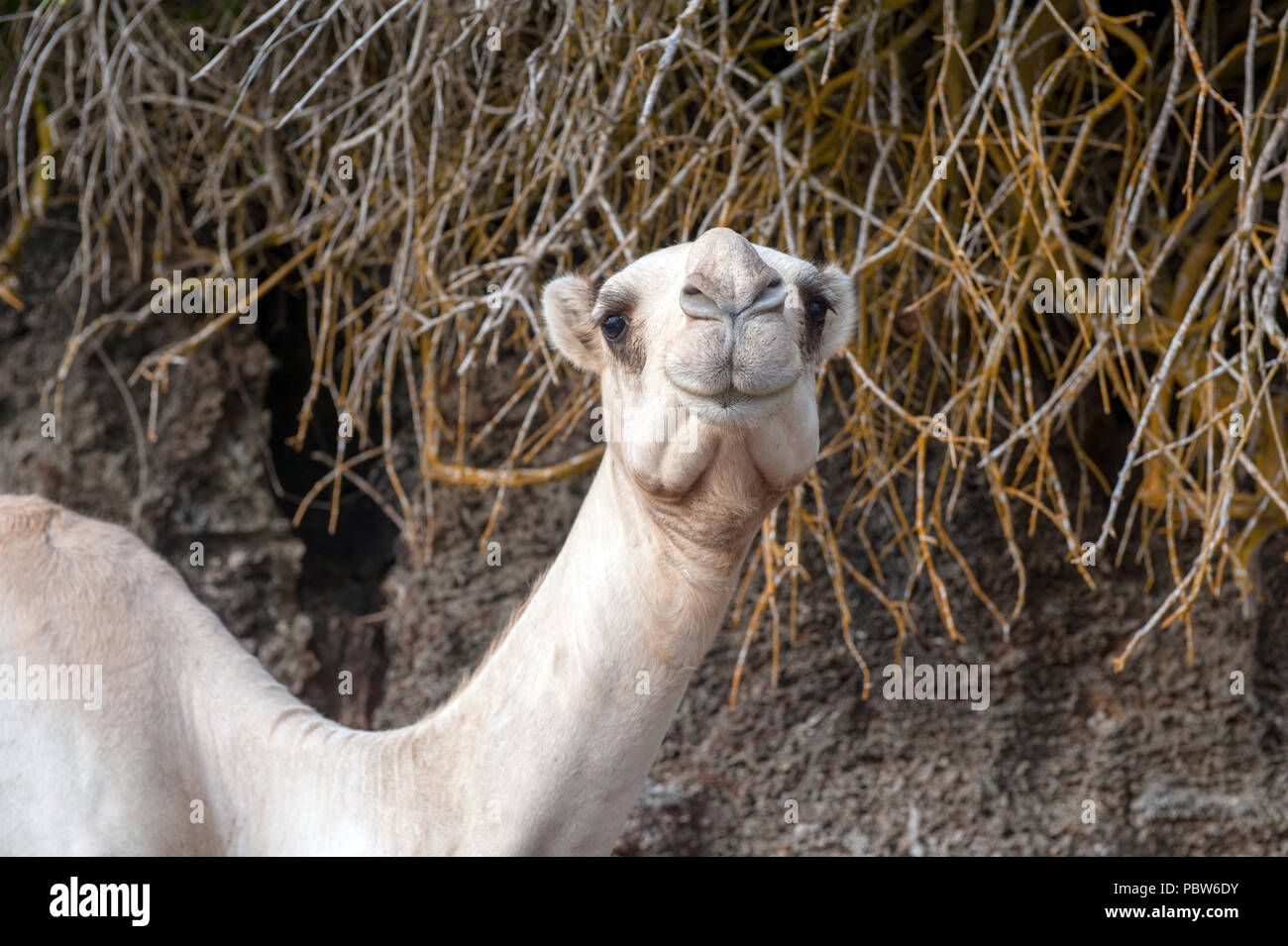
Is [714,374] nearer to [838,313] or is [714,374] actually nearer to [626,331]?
[626,331]

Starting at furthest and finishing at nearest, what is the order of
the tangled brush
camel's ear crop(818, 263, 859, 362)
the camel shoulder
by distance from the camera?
the tangled brush → the camel shoulder → camel's ear crop(818, 263, 859, 362)

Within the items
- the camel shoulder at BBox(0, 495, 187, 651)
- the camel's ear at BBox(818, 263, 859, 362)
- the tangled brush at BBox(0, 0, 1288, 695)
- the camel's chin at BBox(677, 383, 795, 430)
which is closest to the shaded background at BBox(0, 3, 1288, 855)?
the tangled brush at BBox(0, 0, 1288, 695)

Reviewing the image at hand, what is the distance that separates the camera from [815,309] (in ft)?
5.34

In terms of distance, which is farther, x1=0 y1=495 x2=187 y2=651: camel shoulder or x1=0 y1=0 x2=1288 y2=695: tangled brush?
x1=0 y1=0 x2=1288 y2=695: tangled brush

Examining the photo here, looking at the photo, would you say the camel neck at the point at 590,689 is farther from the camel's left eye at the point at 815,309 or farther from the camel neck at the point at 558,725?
the camel's left eye at the point at 815,309

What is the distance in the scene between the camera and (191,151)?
10.8ft

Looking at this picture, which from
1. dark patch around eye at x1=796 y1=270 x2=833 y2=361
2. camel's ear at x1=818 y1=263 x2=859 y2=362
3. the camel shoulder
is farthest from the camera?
the camel shoulder

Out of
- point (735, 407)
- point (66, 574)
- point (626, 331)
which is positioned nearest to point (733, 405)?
point (735, 407)

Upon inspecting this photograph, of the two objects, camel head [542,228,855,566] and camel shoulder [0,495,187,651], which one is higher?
camel head [542,228,855,566]

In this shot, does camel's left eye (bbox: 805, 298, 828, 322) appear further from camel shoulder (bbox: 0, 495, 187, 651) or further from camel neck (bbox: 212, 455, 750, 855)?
camel shoulder (bbox: 0, 495, 187, 651)

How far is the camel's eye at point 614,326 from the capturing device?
5.34ft

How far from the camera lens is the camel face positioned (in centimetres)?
143

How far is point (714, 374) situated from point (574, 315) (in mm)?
464

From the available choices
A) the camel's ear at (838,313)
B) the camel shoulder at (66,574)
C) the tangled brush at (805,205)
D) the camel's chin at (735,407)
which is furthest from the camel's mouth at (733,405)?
the camel shoulder at (66,574)
